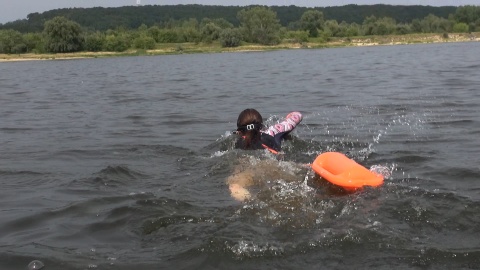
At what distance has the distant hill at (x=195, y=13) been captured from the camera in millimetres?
169500

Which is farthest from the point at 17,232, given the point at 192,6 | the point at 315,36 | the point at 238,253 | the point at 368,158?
the point at 192,6

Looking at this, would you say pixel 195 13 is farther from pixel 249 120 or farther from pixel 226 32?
pixel 249 120

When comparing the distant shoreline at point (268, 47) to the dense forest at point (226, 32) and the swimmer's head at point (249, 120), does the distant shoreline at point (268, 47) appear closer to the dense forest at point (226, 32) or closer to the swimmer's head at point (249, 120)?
the dense forest at point (226, 32)

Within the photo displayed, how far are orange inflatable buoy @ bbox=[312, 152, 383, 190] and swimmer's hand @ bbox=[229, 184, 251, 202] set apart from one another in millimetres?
930

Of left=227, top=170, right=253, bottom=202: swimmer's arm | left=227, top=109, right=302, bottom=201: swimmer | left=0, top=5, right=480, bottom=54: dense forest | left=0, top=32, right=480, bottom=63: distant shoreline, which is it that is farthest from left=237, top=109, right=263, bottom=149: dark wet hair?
left=0, top=5, right=480, bottom=54: dense forest

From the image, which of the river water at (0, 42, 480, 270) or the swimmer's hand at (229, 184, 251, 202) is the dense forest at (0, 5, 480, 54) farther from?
the swimmer's hand at (229, 184, 251, 202)

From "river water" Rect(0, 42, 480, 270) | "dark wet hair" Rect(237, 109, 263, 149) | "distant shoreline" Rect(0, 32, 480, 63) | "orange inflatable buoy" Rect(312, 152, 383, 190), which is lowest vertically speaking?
"distant shoreline" Rect(0, 32, 480, 63)

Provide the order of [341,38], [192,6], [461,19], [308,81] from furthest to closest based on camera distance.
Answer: [192,6] < [461,19] < [341,38] < [308,81]

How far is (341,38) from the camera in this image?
9138 cm

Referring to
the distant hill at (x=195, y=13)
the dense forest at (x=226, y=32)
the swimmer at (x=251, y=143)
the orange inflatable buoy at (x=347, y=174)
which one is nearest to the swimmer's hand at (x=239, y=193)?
the swimmer at (x=251, y=143)

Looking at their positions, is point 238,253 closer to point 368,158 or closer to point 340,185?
point 340,185

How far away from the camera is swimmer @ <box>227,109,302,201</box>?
6.53 m

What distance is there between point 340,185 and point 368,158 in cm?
244

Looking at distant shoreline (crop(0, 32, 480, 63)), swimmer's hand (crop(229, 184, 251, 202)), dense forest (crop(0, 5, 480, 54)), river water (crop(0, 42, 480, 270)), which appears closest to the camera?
river water (crop(0, 42, 480, 270))
